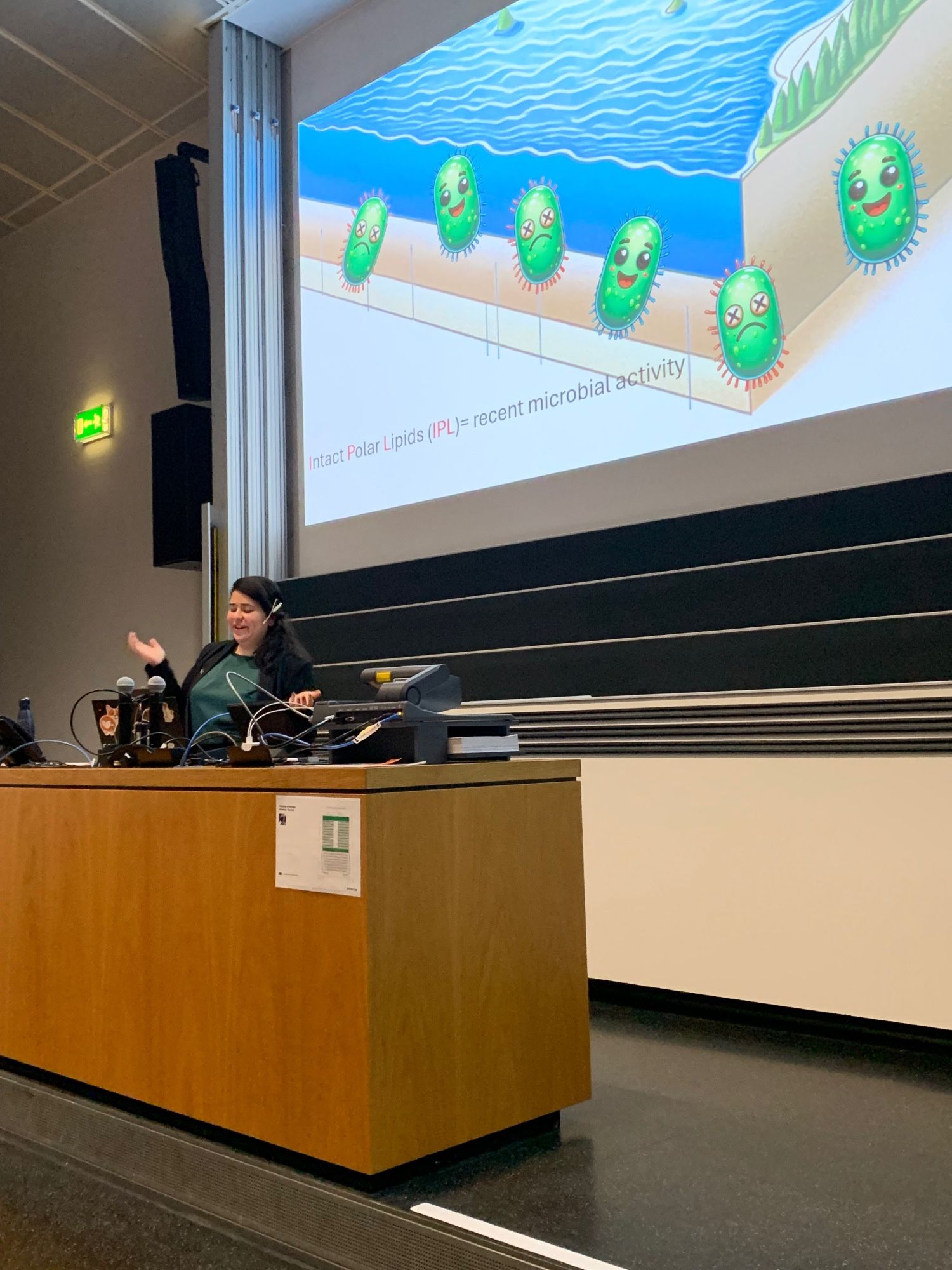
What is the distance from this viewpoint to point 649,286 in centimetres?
324

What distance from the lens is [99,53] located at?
4.55m

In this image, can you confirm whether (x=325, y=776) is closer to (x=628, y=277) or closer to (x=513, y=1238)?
(x=513, y=1238)

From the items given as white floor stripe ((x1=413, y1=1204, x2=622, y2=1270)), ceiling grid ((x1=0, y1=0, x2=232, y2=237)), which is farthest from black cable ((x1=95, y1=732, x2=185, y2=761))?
ceiling grid ((x1=0, y1=0, x2=232, y2=237))

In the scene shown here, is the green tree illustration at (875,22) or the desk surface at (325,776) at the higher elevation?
the green tree illustration at (875,22)

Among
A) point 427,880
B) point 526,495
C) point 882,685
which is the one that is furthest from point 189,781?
point 526,495

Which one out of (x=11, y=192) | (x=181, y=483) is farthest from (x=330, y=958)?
(x=11, y=192)

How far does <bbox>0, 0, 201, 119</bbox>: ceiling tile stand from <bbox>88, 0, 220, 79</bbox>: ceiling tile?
9 cm

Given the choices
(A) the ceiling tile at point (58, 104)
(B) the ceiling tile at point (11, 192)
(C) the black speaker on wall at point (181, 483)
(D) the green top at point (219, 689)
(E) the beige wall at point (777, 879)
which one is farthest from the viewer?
(B) the ceiling tile at point (11, 192)

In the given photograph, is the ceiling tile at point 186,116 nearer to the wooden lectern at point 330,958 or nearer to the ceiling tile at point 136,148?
the ceiling tile at point 136,148

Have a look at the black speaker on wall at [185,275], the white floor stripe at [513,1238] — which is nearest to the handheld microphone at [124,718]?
the white floor stripe at [513,1238]

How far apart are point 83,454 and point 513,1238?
4.84 m

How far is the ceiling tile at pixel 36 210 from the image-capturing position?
5.71 m

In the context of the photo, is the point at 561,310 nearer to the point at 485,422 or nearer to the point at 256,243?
the point at 485,422

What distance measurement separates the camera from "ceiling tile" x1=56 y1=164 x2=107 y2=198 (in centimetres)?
540
